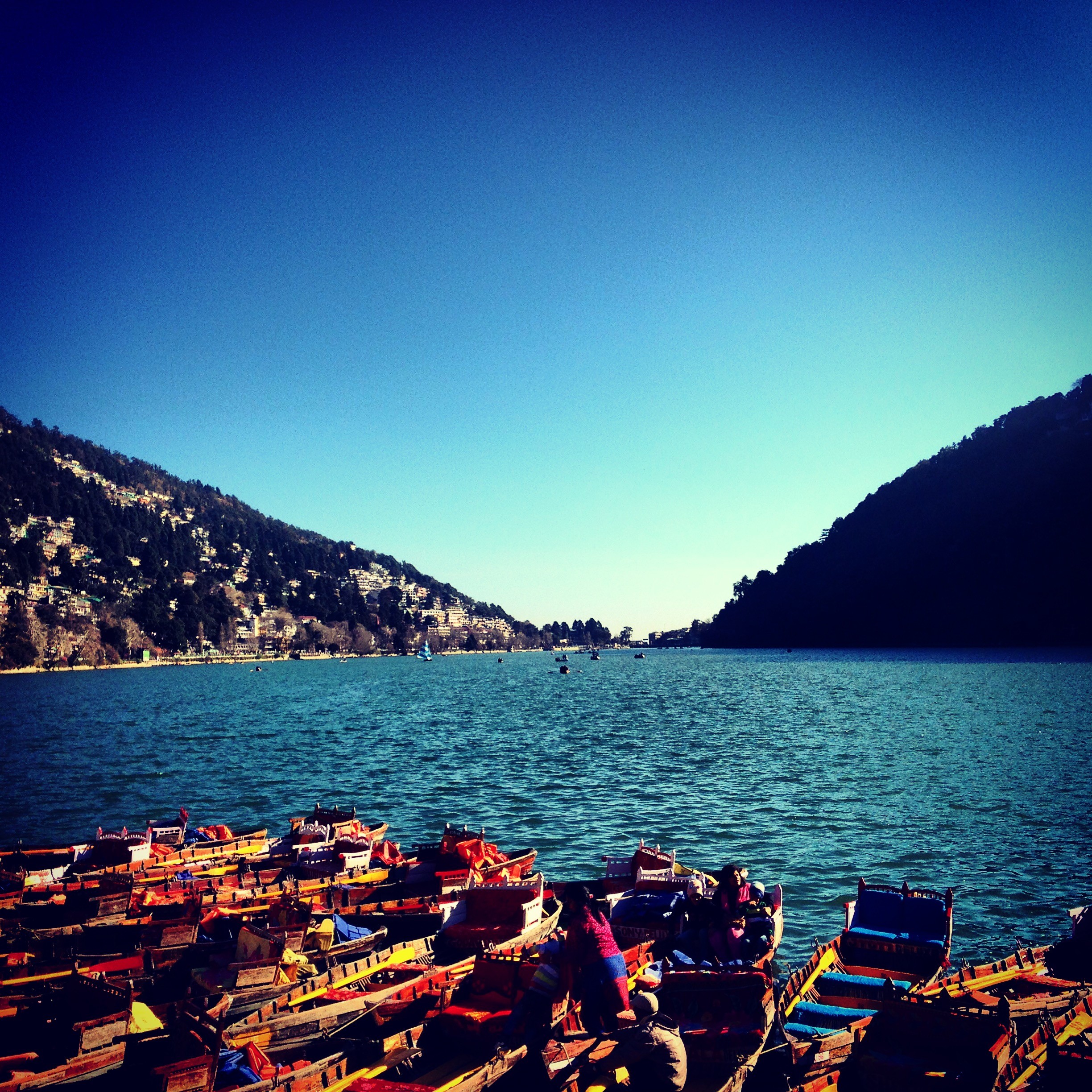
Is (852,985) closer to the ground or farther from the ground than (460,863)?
farther from the ground

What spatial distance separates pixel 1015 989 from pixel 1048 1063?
2.68m

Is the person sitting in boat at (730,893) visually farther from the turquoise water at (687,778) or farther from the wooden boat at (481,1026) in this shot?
the turquoise water at (687,778)

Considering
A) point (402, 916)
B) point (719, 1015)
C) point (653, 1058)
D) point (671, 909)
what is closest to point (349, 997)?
point (402, 916)

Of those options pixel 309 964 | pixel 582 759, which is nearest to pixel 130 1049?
pixel 309 964

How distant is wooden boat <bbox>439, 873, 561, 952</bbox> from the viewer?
1598 cm

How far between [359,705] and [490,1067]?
89.6 m

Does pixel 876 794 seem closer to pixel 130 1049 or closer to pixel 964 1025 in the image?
pixel 964 1025

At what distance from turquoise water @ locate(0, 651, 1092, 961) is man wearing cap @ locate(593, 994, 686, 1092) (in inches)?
400

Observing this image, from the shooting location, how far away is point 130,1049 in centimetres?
1118

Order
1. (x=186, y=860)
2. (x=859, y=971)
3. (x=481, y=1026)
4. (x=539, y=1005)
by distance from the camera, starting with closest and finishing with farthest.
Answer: (x=539, y=1005)
(x=481, y=1026)
(x=859, y=971)
(x=186, y=860)

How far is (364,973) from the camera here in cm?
1380

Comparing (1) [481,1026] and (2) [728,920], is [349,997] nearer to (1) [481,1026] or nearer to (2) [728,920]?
(1) [481,1026]

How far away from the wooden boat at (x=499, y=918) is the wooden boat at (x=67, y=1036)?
6.27 metres

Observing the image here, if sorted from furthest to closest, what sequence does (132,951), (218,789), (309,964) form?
(218,789)
(132,951)
(309,964)
